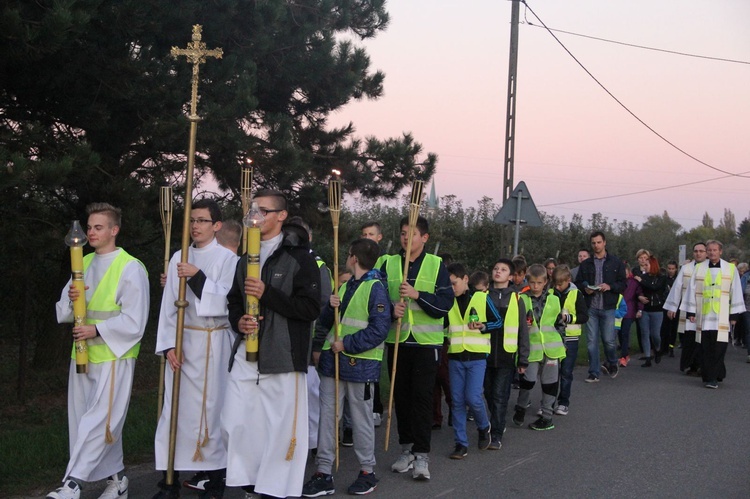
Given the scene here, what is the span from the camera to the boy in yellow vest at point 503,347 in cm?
853

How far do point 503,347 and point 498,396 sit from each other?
A: 465 millimetres

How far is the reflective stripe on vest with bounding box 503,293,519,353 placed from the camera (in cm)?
857

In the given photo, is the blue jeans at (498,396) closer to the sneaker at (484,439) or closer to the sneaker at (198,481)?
the sneaker at (484,439)

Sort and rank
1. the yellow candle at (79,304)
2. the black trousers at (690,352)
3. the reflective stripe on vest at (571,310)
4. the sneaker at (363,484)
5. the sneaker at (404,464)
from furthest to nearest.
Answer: the black trousers at (690,352)
the reflective stripe on vest at (571,310)
the sneaker at (404,464)
the sneaker at (363,484)
the yellow candle at (79,304)

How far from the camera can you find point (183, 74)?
10242mm

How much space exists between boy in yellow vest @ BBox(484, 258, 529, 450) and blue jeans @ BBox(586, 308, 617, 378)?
14.2 ft

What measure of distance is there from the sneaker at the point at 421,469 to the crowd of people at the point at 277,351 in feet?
0.06

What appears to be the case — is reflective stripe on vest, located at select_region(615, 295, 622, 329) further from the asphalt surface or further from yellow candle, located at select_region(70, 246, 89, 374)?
yellow candle, located at select_region(70, 246, 89, 374)

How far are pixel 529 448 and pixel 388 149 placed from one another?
228 inches

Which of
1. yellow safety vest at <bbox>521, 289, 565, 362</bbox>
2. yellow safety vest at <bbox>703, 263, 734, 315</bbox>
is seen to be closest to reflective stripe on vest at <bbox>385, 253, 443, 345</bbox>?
yellow safety vest at <bbox>521, 289, 565, 362</bbox>

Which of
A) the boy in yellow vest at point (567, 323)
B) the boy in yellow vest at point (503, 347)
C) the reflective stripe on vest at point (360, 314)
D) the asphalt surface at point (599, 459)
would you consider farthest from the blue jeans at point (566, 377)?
the reflective stripe on vest at point (360, 314)

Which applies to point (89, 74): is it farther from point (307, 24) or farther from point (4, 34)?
point (307, 24)

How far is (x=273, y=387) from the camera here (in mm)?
5945

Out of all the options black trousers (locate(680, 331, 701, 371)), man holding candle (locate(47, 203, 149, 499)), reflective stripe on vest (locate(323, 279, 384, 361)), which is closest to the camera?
man holding candle (locate(47, 203, 149, 499))
